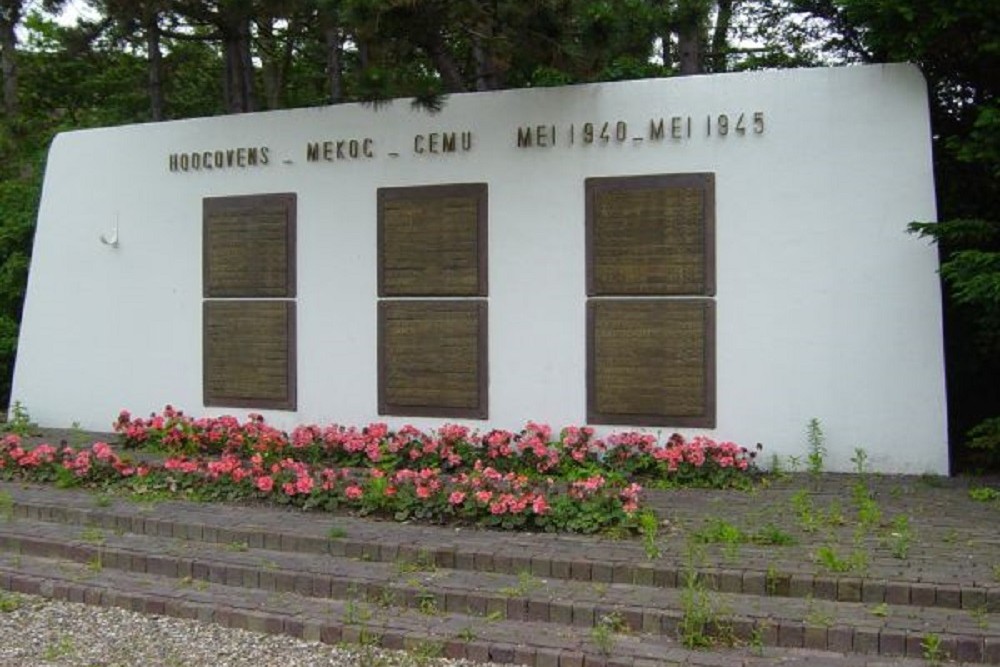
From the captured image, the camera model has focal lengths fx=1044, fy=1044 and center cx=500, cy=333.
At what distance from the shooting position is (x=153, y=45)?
13.3 meters

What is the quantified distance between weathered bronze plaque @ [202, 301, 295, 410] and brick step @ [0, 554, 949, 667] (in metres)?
3.14

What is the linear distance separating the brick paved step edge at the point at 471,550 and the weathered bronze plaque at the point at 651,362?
2.16 meters

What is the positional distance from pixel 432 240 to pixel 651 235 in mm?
1795

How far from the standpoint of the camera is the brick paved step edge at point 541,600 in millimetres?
4383

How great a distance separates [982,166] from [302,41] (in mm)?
9659

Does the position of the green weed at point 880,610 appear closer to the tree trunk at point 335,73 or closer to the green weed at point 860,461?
the green weed at point 860,461

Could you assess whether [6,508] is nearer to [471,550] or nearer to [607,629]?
[471,550]

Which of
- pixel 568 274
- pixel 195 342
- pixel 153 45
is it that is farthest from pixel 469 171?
pixel 153 45

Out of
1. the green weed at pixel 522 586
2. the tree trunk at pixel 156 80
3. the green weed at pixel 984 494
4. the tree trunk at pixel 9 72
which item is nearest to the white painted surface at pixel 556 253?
the green weed at pixel 984 494

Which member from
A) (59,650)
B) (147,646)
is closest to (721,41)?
(147,646)

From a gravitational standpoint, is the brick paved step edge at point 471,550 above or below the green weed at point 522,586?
above

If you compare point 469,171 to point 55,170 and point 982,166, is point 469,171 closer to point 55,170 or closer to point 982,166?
point 982,166

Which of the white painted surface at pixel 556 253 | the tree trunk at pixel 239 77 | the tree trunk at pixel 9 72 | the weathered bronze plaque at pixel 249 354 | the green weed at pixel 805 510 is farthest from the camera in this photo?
the tree trunk at pixel 9 72

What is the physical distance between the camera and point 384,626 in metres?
4.84
